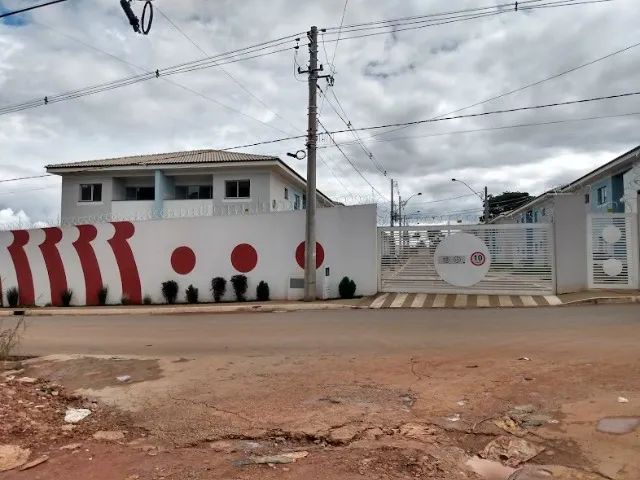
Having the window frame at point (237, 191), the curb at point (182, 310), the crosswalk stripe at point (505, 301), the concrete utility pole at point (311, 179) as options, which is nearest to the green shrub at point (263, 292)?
the curb at point (182, 310)

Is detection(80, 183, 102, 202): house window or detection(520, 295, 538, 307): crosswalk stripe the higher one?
detection(80, 183, 102, 202): house window

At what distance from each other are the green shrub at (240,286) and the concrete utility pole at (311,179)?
2799 mm

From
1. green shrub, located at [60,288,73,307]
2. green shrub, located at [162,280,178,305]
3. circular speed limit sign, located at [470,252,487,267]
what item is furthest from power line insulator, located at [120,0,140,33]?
green shrub, located at [60,288,73,307]

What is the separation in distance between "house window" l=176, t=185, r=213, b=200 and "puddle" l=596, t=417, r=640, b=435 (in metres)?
27.8

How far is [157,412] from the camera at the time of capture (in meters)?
5.74

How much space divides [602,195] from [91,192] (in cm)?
3017

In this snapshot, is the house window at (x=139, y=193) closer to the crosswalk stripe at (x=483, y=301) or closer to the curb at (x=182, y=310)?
the curb at (x=182, y=310)

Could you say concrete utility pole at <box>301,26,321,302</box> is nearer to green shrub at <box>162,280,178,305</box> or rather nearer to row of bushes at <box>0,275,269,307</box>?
row of bushes at <box>0,275,269,307</box>

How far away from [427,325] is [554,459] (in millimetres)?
7759

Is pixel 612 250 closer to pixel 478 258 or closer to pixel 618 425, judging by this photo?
pixel 478 258

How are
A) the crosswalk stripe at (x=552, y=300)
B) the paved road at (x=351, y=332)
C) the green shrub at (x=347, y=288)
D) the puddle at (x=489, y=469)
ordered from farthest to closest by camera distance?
the green shrub at (x=347, y=288)
the crosswalk stripe at (x=552, y=300)
the paved road at (x=351, y=332)
the puddle at (x=489, y=469)

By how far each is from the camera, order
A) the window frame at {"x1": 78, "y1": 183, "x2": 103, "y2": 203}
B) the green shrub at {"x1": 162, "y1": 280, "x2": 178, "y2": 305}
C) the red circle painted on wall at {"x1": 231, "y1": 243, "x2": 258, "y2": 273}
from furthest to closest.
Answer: the window frame at {"x1": 78, "y1": 183, "x2": 103, "y2": 203}, the green shrub at {"x1": 162, "y1": 280, "x2": 178, "y2": 305}, the red circle painted on wall at {"x1": 231, "y1": 243, "x2": 258, "y2": 273}

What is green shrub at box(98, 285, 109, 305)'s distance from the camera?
22.6 metres

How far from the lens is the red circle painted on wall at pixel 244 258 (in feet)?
67.0
